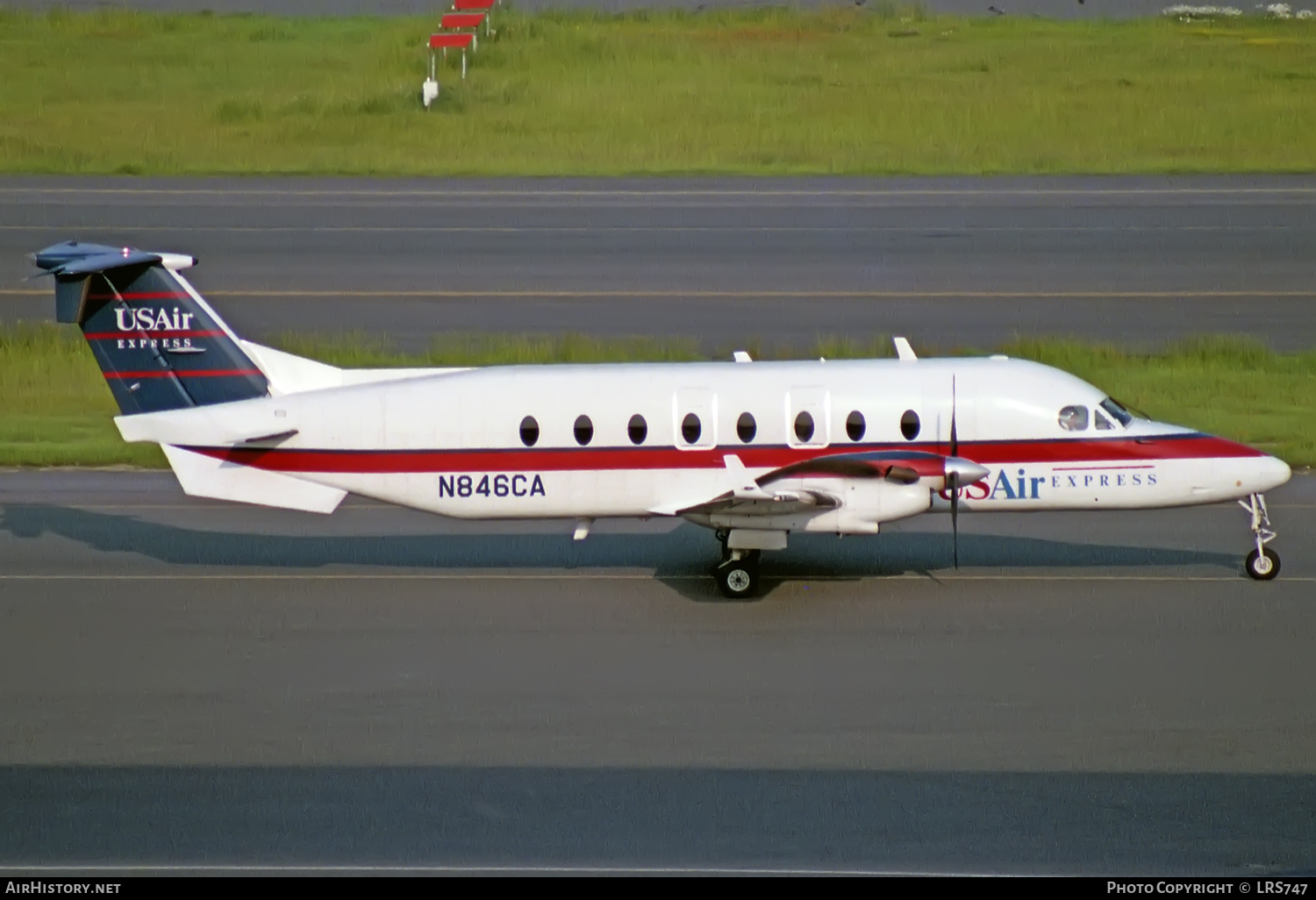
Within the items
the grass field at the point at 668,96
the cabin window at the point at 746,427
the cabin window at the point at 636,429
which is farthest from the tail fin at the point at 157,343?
the grass field at the point at 668,96

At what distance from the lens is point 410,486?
65.5 feet

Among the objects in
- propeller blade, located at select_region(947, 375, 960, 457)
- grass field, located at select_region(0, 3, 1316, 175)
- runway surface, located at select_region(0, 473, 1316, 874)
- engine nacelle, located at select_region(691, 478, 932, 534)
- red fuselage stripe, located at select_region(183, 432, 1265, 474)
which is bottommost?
runway surface, located at select_region(0, 473, 1316, 874)

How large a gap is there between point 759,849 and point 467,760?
9.95ft

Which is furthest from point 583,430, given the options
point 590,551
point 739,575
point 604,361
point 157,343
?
point 604,361

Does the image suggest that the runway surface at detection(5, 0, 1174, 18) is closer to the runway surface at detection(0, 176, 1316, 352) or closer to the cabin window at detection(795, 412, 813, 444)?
the runway surface at detection(0, 176, 1316, 352)

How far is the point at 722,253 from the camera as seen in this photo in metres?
41.5

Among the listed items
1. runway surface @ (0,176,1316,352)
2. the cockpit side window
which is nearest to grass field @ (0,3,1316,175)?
runway surface @ (0,176,1316,352)

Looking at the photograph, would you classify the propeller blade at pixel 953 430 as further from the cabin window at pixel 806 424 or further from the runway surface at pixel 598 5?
the runway surface at pixel 598 5

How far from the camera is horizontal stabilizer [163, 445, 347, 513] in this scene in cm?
2006

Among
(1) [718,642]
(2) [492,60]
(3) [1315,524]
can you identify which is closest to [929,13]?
(2) [492,60]

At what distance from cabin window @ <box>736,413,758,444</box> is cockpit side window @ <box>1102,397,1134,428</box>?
3823mm

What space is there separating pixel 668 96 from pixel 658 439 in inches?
1645

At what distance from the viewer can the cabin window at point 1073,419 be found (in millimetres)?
19859

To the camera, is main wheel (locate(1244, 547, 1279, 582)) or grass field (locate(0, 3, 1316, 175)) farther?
grass field (locate(0, 3, 1316, 175))
